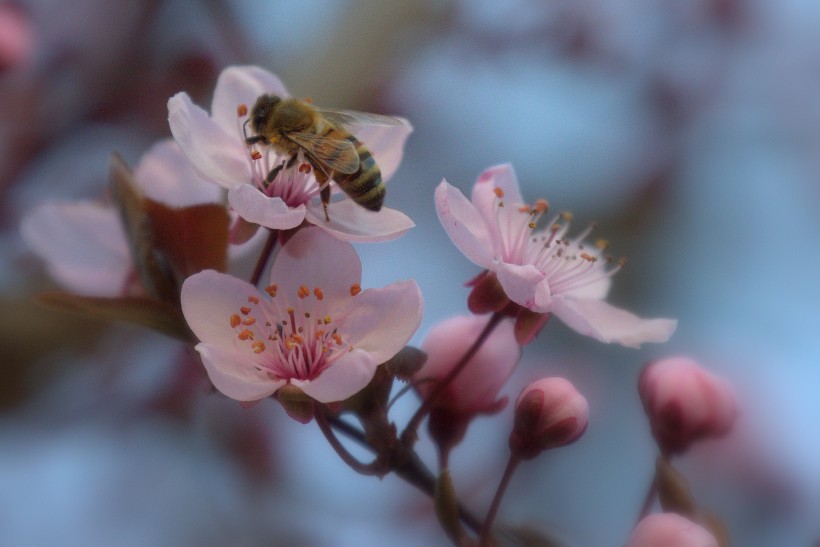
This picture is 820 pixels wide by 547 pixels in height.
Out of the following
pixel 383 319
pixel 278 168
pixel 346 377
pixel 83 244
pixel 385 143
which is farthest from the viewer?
pixel 83 244

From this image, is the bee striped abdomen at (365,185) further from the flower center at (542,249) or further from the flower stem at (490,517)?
the flower stem at (490,517)

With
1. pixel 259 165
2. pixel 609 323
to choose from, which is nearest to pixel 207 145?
pixel 259 165

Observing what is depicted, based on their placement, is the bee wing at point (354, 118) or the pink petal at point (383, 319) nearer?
the pink petal at point (383, 319)

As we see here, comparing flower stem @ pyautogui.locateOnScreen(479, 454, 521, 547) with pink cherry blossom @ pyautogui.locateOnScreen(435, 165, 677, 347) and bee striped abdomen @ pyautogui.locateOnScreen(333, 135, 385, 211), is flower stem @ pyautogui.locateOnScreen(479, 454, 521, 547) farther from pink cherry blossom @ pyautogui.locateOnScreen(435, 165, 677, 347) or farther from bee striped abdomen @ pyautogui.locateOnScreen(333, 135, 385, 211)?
bee striped abdomen @ pyautogui.locateOnScreen(333, 135, 385, 211)

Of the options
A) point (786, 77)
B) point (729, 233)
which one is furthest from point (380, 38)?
point (786, 77)

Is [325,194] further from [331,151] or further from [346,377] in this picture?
[346,377]

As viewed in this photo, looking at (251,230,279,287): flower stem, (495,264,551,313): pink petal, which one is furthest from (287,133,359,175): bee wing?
(495,264,551,313): pink petal

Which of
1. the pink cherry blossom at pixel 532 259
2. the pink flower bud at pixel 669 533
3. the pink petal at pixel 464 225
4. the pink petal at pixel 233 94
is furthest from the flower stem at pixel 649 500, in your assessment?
the pink petal at pixel 233 94
